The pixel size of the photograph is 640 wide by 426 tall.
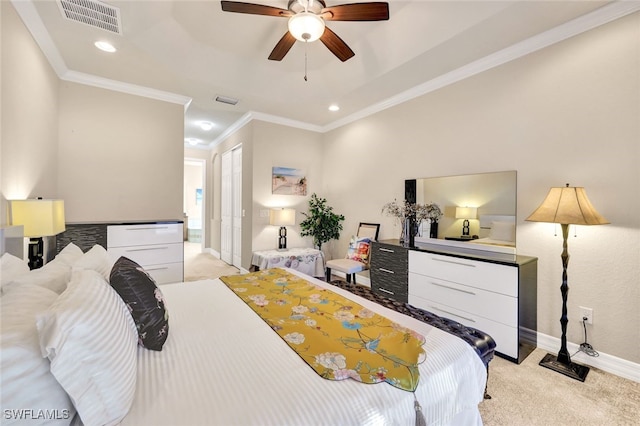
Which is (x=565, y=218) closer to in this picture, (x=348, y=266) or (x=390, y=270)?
(x=390, y=270)

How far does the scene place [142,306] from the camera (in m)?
1.18

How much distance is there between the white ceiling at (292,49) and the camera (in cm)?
217

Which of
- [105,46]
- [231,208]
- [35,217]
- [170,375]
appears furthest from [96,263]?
[231,208]

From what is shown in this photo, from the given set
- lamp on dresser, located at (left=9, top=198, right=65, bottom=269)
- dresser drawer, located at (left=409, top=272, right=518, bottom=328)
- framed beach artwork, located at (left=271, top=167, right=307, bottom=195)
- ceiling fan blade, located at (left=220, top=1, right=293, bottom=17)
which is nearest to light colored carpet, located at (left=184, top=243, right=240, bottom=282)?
framed beach artwork, located at (left=271, top=167, right=307, bottom=195)

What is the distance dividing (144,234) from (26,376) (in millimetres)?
2794

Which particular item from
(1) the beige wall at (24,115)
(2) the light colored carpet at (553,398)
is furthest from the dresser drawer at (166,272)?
(2) the light colored carpet at (553,398)

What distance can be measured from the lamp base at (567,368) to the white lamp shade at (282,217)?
329 cm

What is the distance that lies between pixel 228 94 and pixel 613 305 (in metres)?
4.51

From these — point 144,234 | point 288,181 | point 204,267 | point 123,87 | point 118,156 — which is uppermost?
point 123,87

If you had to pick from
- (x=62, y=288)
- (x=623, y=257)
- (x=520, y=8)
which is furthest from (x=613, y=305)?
(x=62, y=288)

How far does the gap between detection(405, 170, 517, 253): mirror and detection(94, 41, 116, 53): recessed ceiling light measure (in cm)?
363

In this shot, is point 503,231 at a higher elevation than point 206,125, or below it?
below

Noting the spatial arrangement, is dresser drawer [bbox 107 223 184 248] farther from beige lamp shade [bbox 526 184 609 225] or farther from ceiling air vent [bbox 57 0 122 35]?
beige lamp shade [bbox 526 184 609 225]

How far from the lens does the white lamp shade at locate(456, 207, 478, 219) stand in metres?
2.87
